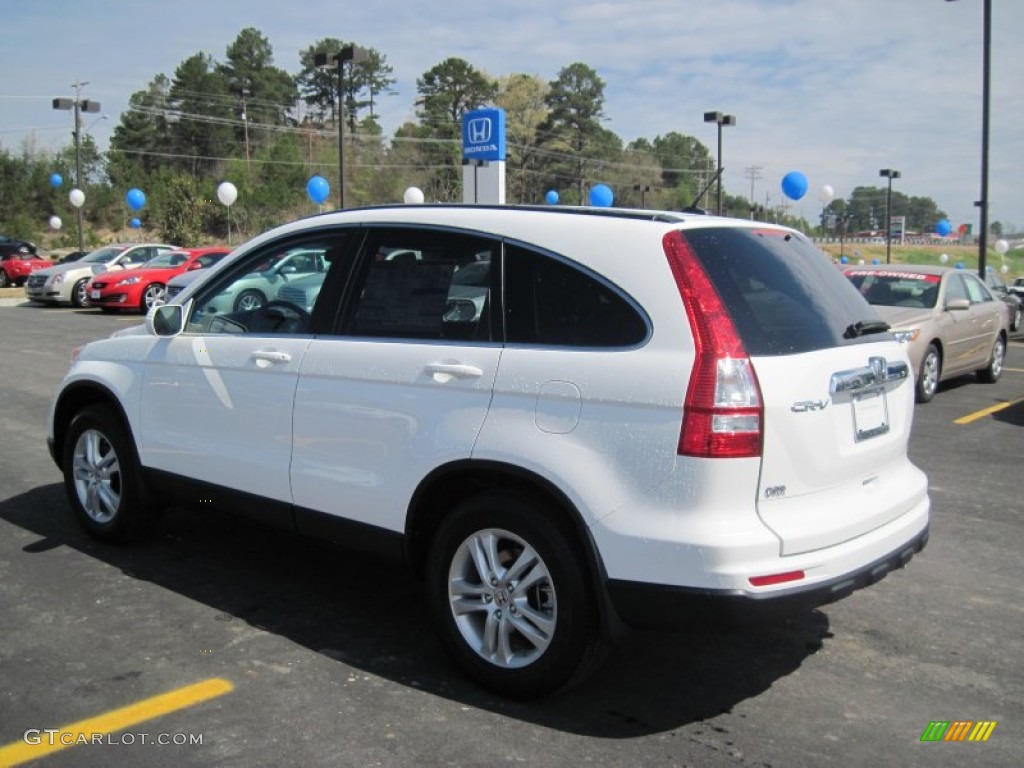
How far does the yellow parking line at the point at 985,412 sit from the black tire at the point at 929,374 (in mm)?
592

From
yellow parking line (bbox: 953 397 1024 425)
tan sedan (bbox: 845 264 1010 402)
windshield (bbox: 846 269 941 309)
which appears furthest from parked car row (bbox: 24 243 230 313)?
yellow parking line (bbox: 953 397 1024 425)

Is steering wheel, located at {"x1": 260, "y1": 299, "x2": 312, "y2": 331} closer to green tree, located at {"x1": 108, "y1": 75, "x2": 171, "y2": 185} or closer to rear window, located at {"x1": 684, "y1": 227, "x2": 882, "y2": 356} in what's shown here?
rear window, located at {"x1": 684, "y1": 227, "x2": 882, "y2": 356}

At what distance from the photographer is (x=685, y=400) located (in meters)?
3.01

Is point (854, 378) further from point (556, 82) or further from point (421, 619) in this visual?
point (556, 82)

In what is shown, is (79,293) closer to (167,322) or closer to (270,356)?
(167,322)

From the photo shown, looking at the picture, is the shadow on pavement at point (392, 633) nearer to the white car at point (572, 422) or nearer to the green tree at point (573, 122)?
the white car at point (572, 422)

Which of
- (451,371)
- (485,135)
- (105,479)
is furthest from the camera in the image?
(485,135)

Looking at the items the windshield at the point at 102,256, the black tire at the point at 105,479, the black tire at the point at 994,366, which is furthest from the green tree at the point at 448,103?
the black tire at the point at 105,479

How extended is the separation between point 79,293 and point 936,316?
21.0 meters

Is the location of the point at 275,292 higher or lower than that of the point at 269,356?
higher

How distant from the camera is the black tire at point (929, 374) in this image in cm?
1049

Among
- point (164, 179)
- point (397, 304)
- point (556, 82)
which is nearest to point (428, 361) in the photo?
point (397, 304)

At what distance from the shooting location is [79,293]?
78.7ft

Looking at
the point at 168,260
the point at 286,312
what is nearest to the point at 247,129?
the point at 168,260
